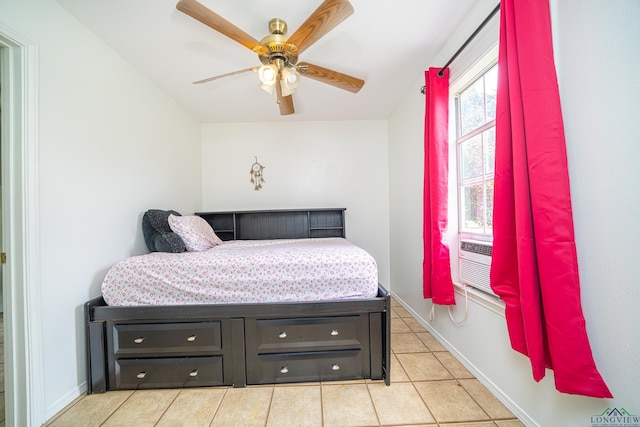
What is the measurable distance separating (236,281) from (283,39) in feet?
5.06

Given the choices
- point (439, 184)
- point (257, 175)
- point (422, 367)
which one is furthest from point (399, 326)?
point (257, 175)

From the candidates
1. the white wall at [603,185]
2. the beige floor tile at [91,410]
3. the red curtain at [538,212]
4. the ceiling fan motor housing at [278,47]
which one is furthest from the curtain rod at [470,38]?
the beige floor tile at [91,410]

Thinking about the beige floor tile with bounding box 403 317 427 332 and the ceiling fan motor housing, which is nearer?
the ceiling fan motor housing

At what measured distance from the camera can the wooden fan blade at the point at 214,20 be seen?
4.04ft

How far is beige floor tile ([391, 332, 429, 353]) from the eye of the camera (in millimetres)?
1995

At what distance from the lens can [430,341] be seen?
2125 millimetres

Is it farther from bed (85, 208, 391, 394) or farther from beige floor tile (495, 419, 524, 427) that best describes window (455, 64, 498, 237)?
beige floor tile (495, 419, 524, 427)

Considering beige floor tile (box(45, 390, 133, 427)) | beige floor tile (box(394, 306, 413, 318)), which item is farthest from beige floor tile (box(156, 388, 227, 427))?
beige floor tile (box(394, 306, 413, 318))

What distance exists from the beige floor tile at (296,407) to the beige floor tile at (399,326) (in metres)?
1.08

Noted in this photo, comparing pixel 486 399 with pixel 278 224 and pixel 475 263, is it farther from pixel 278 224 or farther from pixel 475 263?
pixel 278 224

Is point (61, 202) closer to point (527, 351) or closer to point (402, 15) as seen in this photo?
point (402, 15)

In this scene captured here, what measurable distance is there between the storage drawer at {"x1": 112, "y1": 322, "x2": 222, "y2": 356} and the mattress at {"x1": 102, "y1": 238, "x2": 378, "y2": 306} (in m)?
0.15

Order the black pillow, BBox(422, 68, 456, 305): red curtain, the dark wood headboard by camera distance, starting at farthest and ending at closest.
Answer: the dark wood headboard
the black pillow
BBox(422, 68, 456, 305): red curtain

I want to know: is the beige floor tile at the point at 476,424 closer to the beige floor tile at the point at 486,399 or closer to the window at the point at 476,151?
the beige floor tile at the point at 486,399
